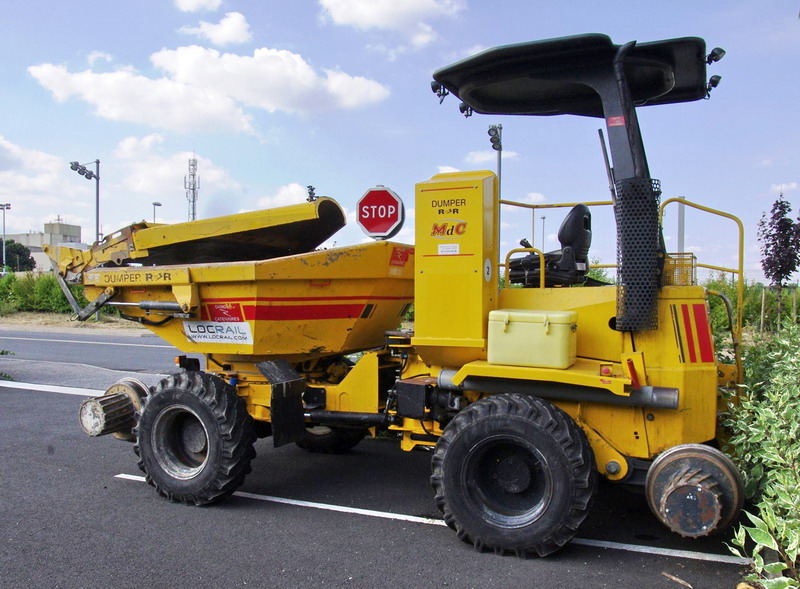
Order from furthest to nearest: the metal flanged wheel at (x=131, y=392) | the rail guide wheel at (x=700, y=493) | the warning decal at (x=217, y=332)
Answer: the metal flanged wheel at (x=131, y=392)
the warning decal at (x=217, y=332)
the rail guide wheel at (x=700, y=493)

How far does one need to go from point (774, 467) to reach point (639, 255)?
138 centimetres

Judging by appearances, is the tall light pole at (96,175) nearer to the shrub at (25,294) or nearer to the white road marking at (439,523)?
the shrub at (25,294)

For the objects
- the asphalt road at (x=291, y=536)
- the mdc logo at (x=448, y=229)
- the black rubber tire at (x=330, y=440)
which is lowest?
the asphalt road at (x=291, y=536)

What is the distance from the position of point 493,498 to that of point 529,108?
3036mm

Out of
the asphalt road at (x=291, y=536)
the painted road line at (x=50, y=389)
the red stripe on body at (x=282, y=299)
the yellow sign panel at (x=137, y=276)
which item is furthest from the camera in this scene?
the painted road line at (x=50, y=389)

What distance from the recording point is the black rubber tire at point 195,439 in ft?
16.1

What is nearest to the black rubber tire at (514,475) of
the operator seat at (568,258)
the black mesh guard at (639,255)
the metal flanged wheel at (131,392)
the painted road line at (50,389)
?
the black mesh guard at (639,255)

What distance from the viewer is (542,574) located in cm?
377

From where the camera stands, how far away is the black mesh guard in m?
3.91

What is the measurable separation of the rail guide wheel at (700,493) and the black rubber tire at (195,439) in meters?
3.04

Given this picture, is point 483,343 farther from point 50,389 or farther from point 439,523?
point 50,389

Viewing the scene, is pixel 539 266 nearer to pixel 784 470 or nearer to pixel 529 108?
pixel 529 108

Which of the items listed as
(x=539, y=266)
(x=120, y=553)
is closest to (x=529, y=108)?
(x=539, y=266)

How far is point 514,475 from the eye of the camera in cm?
410
